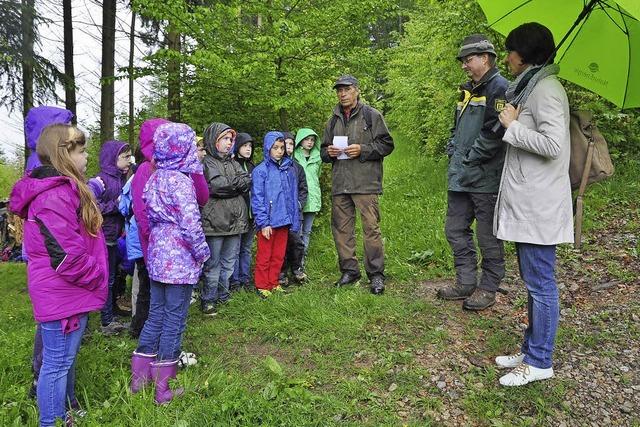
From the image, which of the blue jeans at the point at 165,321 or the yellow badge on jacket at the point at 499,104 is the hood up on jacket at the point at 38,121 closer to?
the blue jeans at the point at 165,321

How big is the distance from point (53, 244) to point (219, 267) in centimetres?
242

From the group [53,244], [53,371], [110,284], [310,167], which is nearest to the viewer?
[53,244]

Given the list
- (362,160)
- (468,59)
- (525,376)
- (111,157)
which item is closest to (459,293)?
(525,376)

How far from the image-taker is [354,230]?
516cm

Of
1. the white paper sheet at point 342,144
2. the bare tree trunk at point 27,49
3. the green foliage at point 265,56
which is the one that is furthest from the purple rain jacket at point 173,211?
the bare tree trunk at point 27,49

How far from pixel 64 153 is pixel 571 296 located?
4.65m

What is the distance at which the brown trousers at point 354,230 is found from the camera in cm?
492

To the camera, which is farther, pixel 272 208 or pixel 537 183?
pixel 272 208

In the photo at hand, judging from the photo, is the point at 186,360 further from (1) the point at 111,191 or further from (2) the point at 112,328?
(1) the point at 111,191

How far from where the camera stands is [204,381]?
3330mm

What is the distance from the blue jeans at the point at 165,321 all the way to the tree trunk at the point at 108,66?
7592 mm

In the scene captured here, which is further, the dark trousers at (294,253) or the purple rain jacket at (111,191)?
the dark trousers at (294,253)

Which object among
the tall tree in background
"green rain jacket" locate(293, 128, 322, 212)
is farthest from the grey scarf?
the tall tree in background

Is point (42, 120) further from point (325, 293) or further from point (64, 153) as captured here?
point (325, 293)
